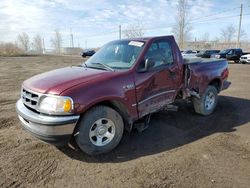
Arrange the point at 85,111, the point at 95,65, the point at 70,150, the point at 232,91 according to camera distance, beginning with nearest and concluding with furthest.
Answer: the point at 85,111
the point at 70,150
the point at 95,65
the point at 232,91

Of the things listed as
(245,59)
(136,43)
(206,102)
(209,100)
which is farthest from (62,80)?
(245,59)

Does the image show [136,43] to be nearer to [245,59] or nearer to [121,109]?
[121,109]

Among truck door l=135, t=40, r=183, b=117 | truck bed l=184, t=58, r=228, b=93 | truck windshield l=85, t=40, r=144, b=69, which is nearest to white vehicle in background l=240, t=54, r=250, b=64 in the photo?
truck bed l=184, t=58, r=228, b=93

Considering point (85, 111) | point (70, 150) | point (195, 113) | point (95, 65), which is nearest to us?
point (85, 111)

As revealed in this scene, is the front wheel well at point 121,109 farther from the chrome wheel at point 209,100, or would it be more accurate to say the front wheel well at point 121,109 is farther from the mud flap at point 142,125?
the chrome wheel at point 209,100

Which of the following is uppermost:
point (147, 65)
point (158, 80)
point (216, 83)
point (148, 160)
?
point (147, 65)

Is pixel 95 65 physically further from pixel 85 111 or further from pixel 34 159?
pixel 34 159

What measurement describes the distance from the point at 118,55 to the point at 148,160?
2.05 metres

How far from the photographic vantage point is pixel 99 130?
371 centimetres

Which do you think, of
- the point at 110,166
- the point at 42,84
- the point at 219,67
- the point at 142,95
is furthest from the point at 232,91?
the point at 42,84

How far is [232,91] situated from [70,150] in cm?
725

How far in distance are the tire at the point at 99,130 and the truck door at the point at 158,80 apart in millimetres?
581

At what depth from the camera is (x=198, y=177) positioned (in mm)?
3162

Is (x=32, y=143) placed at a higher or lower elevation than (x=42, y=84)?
lower
